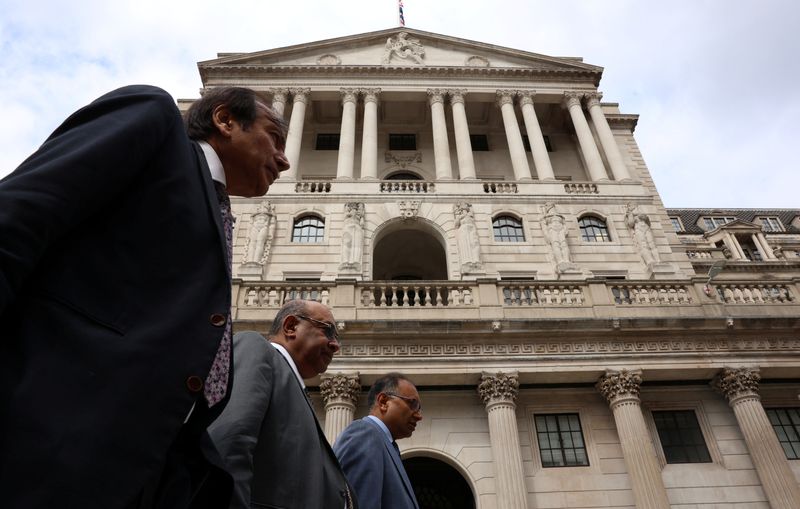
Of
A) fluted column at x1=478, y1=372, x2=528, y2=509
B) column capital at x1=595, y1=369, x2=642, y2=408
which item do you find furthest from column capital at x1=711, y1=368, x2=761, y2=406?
fluted column at x1=478, y1=372, x2=528, y2=509

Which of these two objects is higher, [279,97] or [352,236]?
[279,97]

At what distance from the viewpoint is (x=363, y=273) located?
17984 millimetres

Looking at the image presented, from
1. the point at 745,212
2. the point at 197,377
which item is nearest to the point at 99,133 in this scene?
the point at 197,377

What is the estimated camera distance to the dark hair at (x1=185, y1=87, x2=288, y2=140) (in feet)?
8.79

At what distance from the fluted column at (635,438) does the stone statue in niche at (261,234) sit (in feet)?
38.6

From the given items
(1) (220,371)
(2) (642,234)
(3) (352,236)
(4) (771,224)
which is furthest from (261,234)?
(4) (771,224)

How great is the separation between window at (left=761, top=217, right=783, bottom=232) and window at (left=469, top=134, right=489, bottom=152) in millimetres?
40851

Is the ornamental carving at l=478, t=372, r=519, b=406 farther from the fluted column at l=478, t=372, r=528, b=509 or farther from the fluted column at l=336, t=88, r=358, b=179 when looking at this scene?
the fluted column at l=336, t=88, r=358, b=179

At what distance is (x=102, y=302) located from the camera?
1.68 m

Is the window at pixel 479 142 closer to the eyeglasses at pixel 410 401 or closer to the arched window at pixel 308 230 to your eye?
the arched window at pixel 308 230

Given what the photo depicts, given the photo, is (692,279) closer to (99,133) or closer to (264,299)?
(264,299)

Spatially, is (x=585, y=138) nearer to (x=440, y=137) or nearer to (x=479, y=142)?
(x=479, y=142)

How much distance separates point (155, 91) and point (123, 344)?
1053 mm

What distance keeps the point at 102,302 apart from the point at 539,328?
46.0 ft
